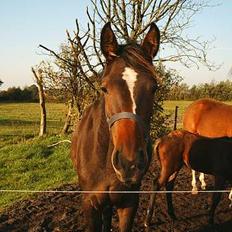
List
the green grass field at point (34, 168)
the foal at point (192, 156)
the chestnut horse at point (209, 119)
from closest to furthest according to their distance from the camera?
1. the foal at point (192, 156)
2. the chestnut horse at point (209, 119)
3. the green grass field at point (34, 168)

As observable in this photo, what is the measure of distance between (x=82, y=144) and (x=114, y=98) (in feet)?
3.47

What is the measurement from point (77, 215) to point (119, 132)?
3.53 metres

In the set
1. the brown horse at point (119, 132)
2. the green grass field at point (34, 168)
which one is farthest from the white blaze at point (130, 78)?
Answer: the green grass field at point (34, 168)

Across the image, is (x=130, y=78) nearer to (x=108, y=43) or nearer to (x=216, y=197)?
(x=108, y=43)

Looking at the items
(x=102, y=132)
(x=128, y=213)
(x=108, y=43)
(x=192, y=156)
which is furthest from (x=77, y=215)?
(x=108, y=43)

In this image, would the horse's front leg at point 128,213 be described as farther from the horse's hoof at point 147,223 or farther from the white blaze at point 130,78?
the horse's hoof at point 147,223

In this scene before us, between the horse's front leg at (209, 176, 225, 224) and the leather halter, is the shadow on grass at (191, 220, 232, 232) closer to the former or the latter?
the horse's front leg at (209, 176, 225, 224)

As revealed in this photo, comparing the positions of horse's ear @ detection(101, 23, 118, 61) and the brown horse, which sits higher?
horse's ear @ detection(101, 23, 118, 61)

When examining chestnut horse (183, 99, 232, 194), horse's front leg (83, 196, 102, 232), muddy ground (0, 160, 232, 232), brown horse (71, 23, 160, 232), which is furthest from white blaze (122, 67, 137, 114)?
chestnut horse (183, 99, 232, 194)

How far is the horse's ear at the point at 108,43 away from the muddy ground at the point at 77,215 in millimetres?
3046

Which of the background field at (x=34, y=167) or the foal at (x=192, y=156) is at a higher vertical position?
the foal at (x=192, y=156)

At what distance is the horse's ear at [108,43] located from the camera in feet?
9.22

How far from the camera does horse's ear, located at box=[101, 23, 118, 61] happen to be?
2.81 m

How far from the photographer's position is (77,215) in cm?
569
